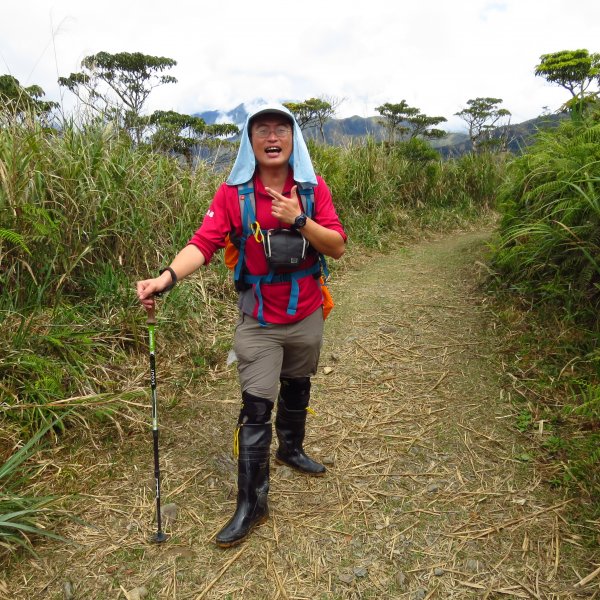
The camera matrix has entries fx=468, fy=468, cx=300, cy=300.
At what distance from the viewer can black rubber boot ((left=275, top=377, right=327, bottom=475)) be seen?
2.73 metres

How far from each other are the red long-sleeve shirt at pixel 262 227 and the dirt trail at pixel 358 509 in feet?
3.65

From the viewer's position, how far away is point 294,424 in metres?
2.82

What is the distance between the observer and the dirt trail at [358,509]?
2.12m

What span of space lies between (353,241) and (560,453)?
5139 millimetres

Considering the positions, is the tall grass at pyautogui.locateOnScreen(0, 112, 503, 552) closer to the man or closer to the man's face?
the man

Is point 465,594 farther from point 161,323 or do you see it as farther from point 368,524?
point 161,323

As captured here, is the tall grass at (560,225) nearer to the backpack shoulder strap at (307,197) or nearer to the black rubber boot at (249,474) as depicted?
the backpack shoulder strap at (307,197)

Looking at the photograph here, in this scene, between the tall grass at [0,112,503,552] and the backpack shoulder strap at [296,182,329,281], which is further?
the tall grass at [0,112,503,552]

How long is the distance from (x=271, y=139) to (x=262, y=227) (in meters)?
0.43

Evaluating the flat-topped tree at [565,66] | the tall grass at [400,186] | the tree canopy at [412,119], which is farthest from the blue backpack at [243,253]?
the tree canopy at [412,119]

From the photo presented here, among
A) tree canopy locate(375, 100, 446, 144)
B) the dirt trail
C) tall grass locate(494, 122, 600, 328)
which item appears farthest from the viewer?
tree canopy locate(375, 100, 446, 144)

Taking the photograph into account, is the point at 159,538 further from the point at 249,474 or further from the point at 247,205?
the point at 247,205

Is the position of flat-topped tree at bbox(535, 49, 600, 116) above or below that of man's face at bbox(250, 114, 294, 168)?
above

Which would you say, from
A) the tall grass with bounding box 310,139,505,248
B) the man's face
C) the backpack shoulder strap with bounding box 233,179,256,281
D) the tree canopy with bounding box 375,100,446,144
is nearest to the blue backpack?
the backpack shoulder strap with bounding box 233,179,256,281
